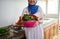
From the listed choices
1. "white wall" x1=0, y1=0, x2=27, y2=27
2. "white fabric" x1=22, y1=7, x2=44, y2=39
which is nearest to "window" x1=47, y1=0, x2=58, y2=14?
"white wall" x1=0, y1=0, x2=27, y2=27

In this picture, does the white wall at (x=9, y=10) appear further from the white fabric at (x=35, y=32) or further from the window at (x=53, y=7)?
the window at (x=53, y=7)

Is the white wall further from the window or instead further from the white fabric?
the window

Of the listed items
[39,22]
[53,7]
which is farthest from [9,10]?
[53,7]

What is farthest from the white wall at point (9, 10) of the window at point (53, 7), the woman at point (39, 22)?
the window at point (53, 7)

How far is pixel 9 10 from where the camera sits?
197 centimetres

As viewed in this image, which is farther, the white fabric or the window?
the window

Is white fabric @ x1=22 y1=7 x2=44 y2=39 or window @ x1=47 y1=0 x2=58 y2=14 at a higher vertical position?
window @ x1=47 y1=0 x2=58 y2=14

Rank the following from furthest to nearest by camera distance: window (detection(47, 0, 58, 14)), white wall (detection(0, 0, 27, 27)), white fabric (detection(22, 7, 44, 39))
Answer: window (detection(47, 0, 58, 14)), white wall (detection(0, 0, 27, 27)), white fabric (detection(22, 7, 44, 39))

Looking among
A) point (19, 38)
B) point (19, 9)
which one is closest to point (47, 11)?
point (19, 9)

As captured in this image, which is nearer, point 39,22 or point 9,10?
point 39,22

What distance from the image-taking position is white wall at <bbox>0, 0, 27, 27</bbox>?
181 cm

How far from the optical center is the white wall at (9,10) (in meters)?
1.81

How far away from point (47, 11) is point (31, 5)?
74.4 inches

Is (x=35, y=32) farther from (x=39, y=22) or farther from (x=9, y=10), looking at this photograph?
(x=9, y=10)
